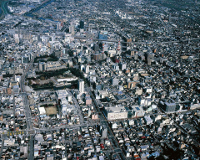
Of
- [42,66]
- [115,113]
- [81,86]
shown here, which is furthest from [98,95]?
[42,66]

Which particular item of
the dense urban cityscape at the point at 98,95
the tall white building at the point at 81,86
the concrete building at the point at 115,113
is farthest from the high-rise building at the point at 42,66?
the concrete building at the point at 115,113

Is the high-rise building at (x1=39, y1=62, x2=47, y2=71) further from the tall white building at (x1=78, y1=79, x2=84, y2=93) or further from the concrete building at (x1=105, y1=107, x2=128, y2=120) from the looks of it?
the concrete building at (x1=105, y1=107, x2=128, y2=120)

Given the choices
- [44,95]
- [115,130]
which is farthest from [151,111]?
[44,95]

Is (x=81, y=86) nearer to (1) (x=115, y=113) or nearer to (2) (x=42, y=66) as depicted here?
(1) (x=115, y=113)

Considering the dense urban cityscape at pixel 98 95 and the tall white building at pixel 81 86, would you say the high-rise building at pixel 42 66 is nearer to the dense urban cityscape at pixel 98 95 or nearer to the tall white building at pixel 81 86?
the dense urban cityscape at pixel 98 95

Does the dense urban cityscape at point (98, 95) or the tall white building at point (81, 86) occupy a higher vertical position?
the tall white building at point (81, 86)

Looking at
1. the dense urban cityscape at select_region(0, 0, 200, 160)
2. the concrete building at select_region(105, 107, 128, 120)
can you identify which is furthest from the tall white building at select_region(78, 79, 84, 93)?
the concrete building at select_region(105, 107, 128, 120)

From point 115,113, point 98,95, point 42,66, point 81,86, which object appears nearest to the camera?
point 115,113

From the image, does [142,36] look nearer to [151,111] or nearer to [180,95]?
[180,95]
